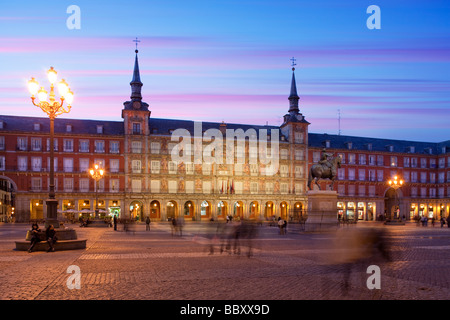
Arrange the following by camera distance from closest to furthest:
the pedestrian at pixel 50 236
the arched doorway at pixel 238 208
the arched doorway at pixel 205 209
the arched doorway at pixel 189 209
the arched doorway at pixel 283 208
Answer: the pedestrian at pixel 50 236 → the arched doorway at pixel 205 209 → the arched doorway at pixel 189 209 → the arched doorway at pixel 238 208 → the arched doorway at pixel 283 208

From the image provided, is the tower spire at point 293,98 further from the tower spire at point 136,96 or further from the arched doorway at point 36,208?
the arched doorway at point 36,208

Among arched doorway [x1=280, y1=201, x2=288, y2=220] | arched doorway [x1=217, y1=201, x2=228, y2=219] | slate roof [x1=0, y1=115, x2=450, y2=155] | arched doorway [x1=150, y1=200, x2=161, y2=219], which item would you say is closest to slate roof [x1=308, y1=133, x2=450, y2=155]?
slate roof [x1=0, y1=115, x2=450, y2=155]

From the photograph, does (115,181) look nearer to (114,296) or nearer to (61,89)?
(61,89)

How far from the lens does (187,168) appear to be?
213ft

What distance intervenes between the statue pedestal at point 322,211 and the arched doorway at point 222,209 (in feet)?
126

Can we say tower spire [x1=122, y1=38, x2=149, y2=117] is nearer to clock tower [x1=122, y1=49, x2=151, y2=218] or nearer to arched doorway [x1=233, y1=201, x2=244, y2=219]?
clock tower [x1=122, y1=49, x2=151, y2=218]

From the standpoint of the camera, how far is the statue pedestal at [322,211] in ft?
94.4

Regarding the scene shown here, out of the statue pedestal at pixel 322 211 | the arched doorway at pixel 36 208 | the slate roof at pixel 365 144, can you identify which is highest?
the slate roof at pixel 365 144

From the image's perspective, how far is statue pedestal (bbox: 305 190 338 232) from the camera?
28.8 meters

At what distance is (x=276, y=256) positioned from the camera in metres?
15.2

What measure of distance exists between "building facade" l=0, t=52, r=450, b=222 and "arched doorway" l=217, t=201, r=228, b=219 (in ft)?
0.52

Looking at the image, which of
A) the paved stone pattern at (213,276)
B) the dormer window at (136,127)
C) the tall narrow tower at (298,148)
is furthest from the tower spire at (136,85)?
the paved stone pattern at (213,276)
